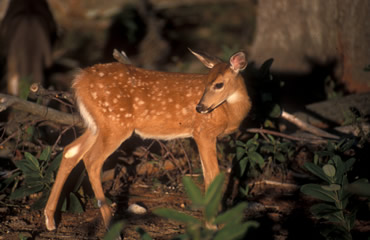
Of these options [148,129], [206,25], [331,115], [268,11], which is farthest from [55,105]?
[206,25]

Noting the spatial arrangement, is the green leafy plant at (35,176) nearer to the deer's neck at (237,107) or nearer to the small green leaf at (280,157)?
the deer's neck at (237,107)

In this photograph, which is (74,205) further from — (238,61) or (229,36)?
(229,36)

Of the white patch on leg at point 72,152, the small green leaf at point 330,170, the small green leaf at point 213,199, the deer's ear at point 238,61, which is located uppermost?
the small green leaf at point 213,199

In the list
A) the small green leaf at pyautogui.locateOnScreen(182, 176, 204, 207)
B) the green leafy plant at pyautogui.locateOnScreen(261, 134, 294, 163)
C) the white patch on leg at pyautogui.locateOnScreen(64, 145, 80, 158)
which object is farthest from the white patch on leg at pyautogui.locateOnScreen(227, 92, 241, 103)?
the small green leaf at pyautogui.locateOnScreen(182, 176, 204, 207)

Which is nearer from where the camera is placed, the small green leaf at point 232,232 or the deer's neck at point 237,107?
the small green leaf at point 232,232

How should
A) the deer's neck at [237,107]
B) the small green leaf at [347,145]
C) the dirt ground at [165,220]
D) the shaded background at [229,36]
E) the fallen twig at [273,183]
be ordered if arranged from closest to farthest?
the dirt ground at [165,220] < the small green leaf at [347,145] < the deer's neck at [237,107] < the fallen twig at [273,183] < the shaded background at [229,36]

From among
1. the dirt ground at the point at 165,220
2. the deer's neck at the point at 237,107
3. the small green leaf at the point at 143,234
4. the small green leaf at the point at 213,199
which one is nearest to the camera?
the small green leaf at the point at 213,199

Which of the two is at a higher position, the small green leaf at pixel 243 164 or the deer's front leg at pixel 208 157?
the deer's front leg at pixel 208 157

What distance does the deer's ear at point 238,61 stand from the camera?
4574 mm

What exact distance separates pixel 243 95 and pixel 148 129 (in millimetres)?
1120

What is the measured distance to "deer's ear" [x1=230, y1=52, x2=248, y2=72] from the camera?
15.0 feet

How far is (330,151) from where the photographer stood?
4770 mm

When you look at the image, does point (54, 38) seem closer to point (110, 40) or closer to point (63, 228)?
point (110, 40)

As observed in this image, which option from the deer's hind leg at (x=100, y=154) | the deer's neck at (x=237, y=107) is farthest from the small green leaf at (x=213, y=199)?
the deer's neck at (x=237, y=107)
